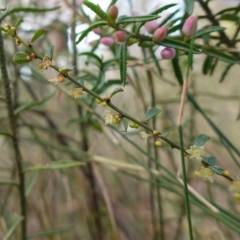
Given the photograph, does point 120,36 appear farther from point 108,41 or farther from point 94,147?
point 94,147

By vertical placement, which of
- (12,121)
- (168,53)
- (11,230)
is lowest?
(11,230)

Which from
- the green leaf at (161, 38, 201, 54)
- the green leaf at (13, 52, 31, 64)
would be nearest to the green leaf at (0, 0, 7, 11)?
the green leaf at (13, 52, 31, 64)

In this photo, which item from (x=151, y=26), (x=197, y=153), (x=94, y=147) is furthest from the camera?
(x=94, y=147)

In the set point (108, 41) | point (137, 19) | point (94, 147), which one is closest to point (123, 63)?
point (137, 19)

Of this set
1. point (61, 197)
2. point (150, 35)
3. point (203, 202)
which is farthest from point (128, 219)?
point (150, 35)

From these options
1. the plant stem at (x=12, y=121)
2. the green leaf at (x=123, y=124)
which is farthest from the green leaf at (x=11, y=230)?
the green leaf at (x=123, y=124)
